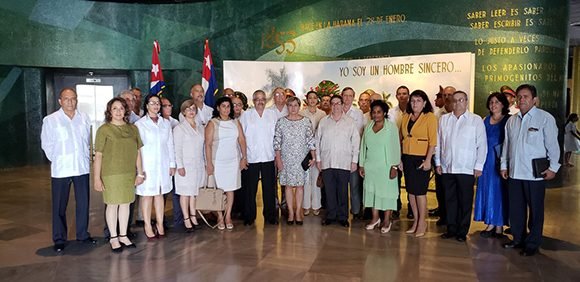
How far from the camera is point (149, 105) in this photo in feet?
14.2

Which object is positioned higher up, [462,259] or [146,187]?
[146,187]

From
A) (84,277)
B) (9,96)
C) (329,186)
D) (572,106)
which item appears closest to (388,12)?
(329,186)

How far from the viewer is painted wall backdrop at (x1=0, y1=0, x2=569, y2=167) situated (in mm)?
6914

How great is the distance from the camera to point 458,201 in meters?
4.50

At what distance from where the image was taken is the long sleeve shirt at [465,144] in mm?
4320

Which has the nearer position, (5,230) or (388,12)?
(5,230)

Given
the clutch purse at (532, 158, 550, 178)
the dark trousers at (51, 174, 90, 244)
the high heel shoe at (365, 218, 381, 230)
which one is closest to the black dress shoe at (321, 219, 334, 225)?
the high heel shoe at (365, 218, 381, 230)

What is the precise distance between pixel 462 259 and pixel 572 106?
16.2 meters

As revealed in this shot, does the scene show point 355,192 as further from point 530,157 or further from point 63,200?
point 63,200

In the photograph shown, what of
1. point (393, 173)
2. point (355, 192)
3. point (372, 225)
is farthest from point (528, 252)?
point (355, 192)

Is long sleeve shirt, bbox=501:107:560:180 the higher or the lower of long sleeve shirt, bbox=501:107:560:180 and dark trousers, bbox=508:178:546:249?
the higher

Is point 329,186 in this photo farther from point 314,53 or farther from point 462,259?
point 314,53

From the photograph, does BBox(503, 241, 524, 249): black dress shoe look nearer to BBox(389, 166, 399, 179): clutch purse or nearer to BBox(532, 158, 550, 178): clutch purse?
BBox(532, 158, 550, 178): clutch purse

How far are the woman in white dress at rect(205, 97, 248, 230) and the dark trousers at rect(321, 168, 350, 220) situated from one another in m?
0.98
